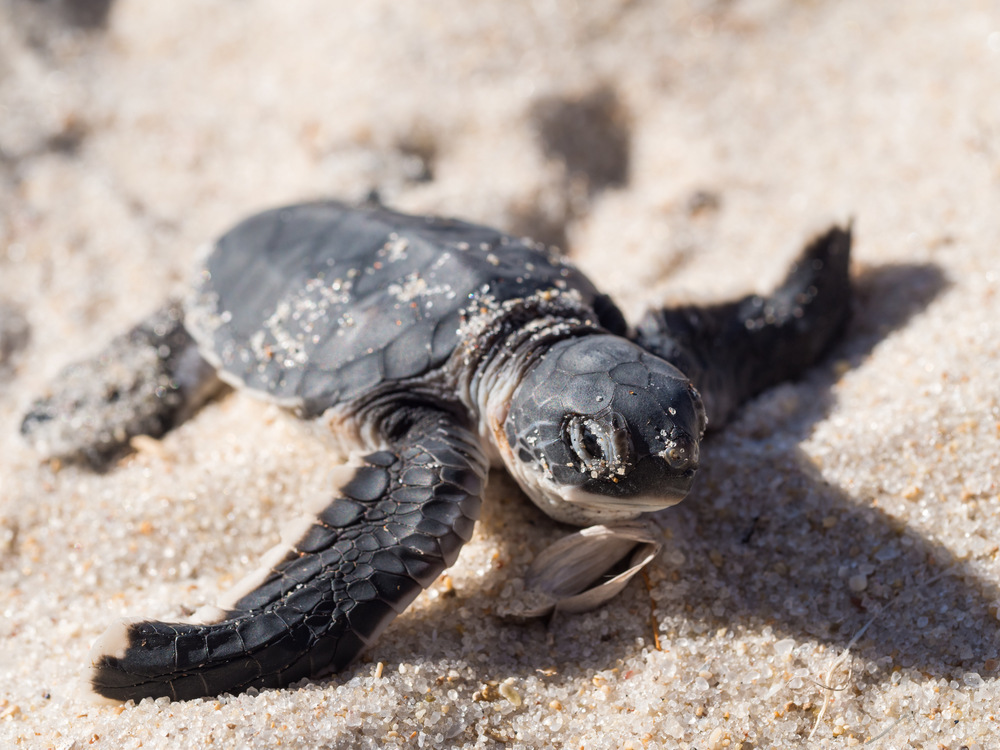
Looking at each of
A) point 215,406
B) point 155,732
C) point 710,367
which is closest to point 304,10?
point 215,406

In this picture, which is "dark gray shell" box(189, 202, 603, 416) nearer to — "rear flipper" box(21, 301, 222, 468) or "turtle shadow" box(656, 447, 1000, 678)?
"rear flipper" box(21, 301, 222, 468)

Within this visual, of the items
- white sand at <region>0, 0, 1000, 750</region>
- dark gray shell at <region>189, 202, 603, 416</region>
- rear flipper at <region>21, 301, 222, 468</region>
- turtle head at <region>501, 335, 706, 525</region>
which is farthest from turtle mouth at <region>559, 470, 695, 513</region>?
rear flipper at <region>21, 301, 222, 468</region>

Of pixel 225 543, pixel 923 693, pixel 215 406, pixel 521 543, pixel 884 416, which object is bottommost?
pixel 923 693

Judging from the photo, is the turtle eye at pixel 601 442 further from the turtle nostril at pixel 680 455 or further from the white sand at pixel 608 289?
the white sand at pixel 608 289

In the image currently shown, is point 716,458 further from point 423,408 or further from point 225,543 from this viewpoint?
point 225,543

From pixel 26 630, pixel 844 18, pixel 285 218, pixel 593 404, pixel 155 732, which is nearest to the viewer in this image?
pixel 155 732

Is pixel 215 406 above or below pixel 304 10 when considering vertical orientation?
below
